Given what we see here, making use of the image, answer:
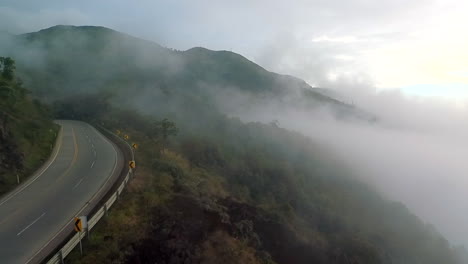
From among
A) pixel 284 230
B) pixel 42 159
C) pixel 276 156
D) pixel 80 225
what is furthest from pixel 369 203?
pixel 80 225

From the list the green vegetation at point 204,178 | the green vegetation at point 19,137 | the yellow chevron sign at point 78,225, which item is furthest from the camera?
the green vegetation at point 19,137

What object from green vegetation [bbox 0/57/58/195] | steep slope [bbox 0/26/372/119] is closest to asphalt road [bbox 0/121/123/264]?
green vegetation [bbox 0/57/58/195]

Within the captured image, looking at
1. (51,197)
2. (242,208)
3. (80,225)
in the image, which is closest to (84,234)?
(80,225)

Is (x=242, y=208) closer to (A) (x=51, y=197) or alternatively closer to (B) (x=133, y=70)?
(A) (x=51, y=197)

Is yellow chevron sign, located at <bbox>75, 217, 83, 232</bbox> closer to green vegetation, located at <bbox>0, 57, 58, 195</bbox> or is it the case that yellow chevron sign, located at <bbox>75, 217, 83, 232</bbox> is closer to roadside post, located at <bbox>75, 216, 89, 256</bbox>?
roadside post, located at <bbox>75, 216, 89, 256</bbox>

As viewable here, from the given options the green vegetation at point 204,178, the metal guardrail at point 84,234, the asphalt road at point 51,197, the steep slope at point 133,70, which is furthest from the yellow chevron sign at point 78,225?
the steep slope at point 133,70

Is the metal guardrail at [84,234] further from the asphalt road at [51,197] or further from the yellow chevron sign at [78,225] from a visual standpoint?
the asphalt road at [51,197]
